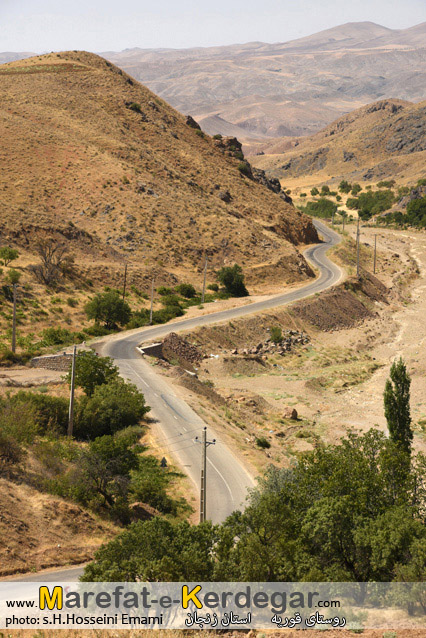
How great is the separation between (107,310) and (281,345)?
1796 cm

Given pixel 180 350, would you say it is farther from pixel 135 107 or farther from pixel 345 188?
pixel 345 188

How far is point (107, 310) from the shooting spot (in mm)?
61531

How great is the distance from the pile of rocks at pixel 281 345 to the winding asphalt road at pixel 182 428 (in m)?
4.74

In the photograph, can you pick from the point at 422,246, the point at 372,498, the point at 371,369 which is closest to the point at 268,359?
the point at 371,369

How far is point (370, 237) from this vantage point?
128125mm

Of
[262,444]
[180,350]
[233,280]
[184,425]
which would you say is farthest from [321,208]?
[184,425]

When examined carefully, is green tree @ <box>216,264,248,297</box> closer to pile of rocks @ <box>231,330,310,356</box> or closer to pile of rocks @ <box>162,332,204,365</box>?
pile of rocks @ <box>231,330,310,356</box>

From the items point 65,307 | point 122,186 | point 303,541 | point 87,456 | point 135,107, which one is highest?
point 135,107

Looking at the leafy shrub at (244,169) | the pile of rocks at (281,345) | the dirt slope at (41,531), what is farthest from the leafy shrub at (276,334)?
the leafy shrub at (244,169)

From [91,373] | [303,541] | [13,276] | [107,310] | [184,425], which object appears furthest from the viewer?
[13,276]

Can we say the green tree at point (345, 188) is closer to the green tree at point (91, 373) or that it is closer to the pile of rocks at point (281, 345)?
the pile of rocks at point (281, 345)

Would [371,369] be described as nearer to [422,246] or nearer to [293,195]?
[422,246]

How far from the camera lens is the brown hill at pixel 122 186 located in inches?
3167

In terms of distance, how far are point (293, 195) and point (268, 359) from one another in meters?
132
